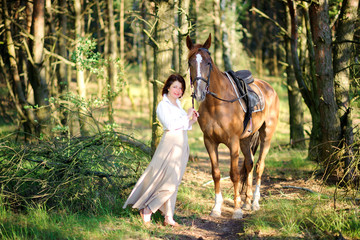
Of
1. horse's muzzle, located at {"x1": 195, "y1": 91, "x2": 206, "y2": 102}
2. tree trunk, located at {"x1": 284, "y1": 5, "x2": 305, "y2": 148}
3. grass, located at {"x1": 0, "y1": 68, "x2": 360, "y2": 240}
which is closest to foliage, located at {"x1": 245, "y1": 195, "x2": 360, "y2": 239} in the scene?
grass, located at {"x1": 0, "y1": 68, "x2": 360, "y2": 240}

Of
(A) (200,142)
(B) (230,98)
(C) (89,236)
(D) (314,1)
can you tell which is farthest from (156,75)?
(A) (200,142)

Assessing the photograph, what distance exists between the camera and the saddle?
6637 mm

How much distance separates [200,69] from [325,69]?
11.0ft

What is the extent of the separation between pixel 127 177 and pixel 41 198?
1.42 metres

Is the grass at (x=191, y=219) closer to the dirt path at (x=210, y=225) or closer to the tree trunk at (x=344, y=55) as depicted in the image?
the dirt path at (x=210, y=225)

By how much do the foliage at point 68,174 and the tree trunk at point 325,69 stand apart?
13.4 ft

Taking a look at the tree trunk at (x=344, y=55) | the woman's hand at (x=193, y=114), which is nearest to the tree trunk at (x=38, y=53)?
the woman's hand at (x=193, y=114)

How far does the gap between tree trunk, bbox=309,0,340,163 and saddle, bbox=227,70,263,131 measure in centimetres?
153

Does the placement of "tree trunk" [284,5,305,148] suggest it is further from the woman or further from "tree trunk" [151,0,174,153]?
the woman

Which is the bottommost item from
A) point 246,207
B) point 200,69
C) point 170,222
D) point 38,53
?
point 246,207

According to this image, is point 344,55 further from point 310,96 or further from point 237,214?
point 237,214

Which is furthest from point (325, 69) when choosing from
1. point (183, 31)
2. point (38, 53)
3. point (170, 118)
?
point (38, 53)

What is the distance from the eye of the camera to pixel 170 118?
5367mm

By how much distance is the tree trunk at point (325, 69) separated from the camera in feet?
24.7
